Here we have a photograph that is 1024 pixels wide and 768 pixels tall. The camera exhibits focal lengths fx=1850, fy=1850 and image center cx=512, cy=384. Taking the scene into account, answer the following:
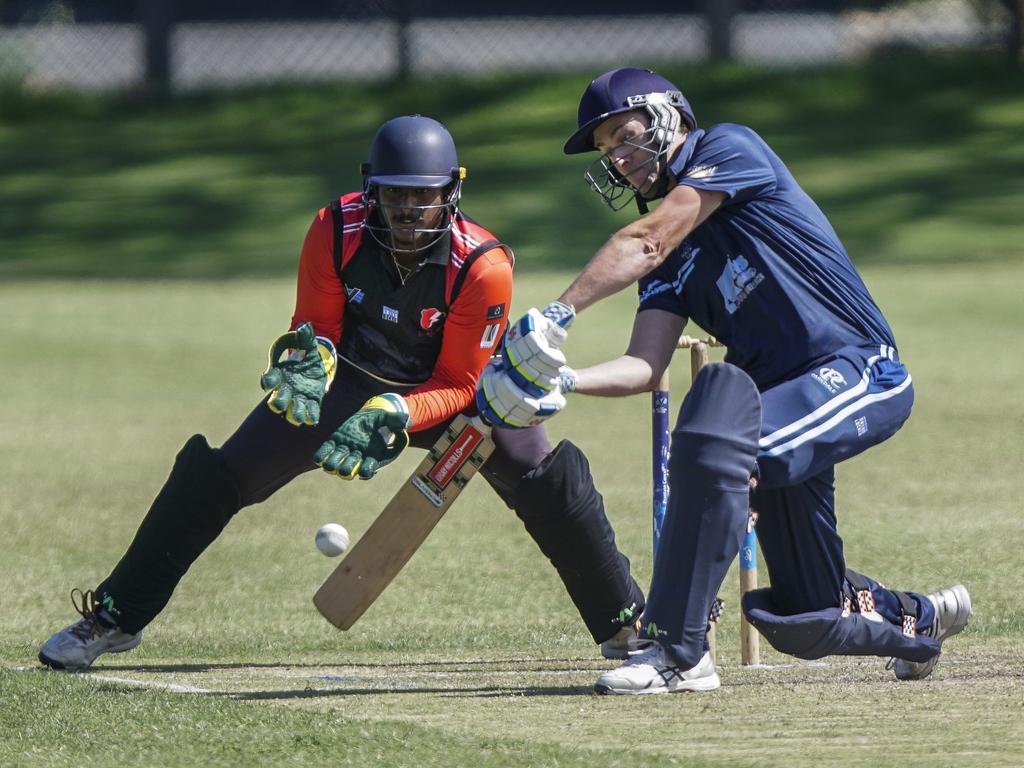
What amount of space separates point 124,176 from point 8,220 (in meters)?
1.97

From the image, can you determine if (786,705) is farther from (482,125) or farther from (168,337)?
(482,125)

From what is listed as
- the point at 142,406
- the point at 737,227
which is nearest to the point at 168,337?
the point at 142,406

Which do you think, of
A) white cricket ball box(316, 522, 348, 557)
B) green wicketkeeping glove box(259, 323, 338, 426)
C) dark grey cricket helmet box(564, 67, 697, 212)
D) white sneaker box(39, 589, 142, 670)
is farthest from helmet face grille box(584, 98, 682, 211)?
white sneaker box(39, 589, 142, 670)

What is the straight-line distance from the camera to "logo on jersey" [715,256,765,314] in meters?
4.85

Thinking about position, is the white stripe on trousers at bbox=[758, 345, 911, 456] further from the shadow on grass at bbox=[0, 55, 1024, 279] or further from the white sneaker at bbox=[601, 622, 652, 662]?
the shadow on grass at bbox=[0, 55, 1024, 279]

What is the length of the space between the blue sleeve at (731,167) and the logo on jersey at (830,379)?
511 mm

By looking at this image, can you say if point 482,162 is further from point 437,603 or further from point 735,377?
point 735,377

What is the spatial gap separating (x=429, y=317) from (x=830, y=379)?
147 cm

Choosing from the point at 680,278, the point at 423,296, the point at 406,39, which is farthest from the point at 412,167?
the point at 406,39

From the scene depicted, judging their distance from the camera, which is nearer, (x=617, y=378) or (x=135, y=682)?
(x=617, y=378)

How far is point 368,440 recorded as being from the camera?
533cm

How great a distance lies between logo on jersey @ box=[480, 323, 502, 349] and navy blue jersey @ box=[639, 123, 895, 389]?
848 millimetres

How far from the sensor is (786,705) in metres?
4.64

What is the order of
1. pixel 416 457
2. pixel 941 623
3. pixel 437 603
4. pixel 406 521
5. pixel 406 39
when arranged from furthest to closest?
pixel 406 39 → pixel 416 457 → pixel 437 603 → pixel 406 521 → pixel 941 623
